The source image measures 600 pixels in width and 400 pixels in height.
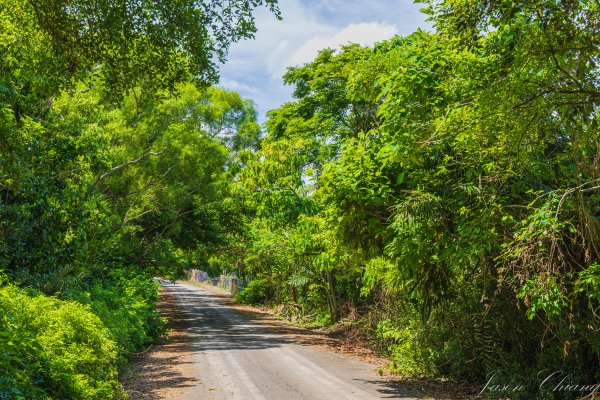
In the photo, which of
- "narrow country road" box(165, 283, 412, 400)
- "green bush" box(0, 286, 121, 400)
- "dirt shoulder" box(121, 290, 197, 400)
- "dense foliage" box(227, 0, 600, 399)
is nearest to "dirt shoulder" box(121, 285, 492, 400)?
"dirt shoulder" box(121, 290, 197, 400)

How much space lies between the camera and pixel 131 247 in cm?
2119

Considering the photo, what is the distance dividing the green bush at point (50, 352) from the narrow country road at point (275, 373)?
83.2 inches

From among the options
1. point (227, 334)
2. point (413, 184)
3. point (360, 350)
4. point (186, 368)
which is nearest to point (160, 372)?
point (186, 368)

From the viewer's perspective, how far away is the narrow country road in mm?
9492

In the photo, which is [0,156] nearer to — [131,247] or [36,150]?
[36,150]

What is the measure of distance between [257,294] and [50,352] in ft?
114

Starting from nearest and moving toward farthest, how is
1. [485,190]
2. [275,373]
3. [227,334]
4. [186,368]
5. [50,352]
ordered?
[50,352]
[485,190]
[275,373]
[186,368]
[227,334]

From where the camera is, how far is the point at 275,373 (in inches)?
460

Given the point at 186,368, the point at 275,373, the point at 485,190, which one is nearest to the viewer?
the point at 485,190

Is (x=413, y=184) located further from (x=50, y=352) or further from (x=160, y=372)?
(x=160, y=372)

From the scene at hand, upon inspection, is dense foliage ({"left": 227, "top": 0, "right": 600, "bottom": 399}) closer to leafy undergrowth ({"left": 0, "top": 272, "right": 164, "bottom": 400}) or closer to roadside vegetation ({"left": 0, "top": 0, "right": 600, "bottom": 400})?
roadside vegetation ({"left": 0, "top": 0, "right": 600, "bottom": 400})

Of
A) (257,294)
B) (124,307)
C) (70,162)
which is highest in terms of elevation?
(70,162)

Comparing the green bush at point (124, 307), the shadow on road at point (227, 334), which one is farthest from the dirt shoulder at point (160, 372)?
the shadow on road at point (227, 334)

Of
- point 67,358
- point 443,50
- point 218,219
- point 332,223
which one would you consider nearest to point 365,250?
point 332,223
